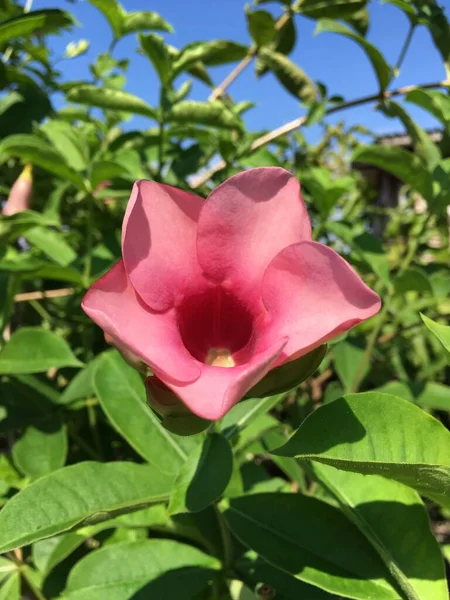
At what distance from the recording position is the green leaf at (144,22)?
154cm

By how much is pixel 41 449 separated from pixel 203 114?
0.87m

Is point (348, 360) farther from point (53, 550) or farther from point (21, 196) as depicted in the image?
point (21, 196)

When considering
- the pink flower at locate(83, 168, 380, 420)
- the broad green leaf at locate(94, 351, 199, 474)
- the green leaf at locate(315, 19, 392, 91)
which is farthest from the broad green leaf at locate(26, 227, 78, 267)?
the green leaf at locate(315, 19, 392, 91)

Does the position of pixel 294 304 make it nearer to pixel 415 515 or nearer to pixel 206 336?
pixel 206 336

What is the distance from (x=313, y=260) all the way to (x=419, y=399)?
2.86 ft

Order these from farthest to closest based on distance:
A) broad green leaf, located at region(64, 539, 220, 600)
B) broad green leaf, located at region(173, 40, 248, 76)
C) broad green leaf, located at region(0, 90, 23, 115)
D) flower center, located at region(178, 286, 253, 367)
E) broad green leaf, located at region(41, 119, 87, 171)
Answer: broad green leaf, located at region(0, 90, 23, 115) → broad green leaf, located at region(41, 119, 87, 171) → broad green leaf, located at region(173, 40, 248, 76) → broad green leaf, located at region(64, 539, 220, 600) → flower center, located at region(178, 286, 253, 367)

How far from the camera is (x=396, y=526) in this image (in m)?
0.85

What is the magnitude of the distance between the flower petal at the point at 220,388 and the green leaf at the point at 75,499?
0.93 ft

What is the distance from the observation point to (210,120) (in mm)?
1471

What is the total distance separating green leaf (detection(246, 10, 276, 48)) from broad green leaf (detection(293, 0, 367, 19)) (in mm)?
121

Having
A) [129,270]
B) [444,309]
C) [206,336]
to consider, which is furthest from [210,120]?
[444,309]

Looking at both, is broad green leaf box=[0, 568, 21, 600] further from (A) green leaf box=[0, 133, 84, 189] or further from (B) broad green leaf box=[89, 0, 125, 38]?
(B) broad green leaf box=[89, 0, 125, 38]

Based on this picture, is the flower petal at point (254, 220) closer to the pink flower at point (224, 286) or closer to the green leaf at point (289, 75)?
the pink flower at point (224, 286)

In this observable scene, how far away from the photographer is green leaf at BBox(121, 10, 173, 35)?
1.54 metres
